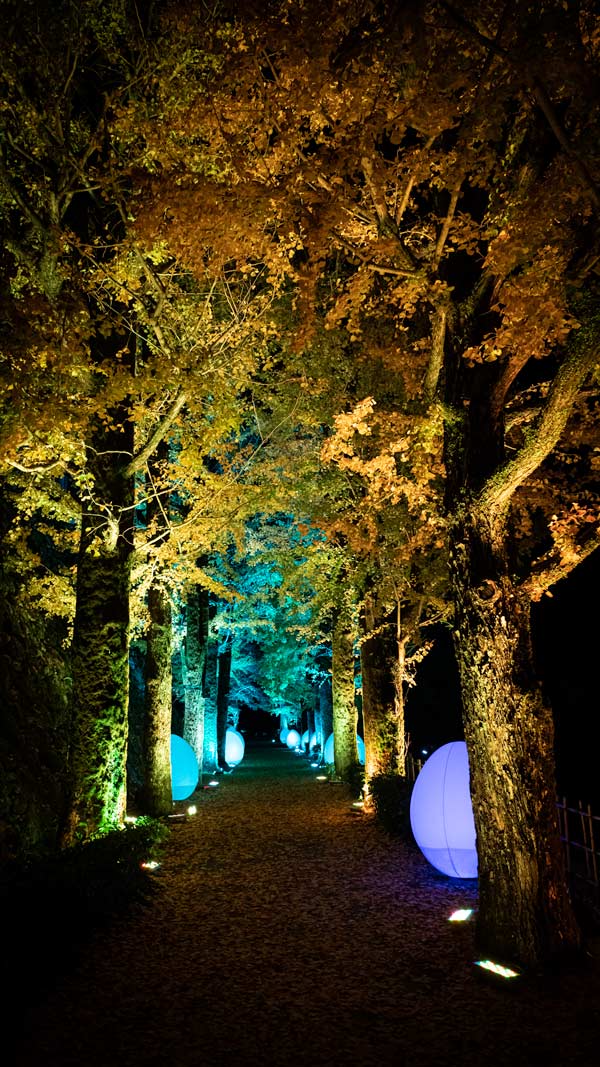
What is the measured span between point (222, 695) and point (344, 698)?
10358mm

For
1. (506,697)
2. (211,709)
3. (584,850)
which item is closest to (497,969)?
(506,697)

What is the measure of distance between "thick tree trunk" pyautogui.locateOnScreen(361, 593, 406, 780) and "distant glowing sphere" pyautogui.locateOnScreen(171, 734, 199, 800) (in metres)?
3.99

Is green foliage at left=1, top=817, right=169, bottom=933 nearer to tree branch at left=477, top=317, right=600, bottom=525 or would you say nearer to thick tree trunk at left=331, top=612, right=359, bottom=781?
tree branch at left=477, top=317, right=600, bottom=525

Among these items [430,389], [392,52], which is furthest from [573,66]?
[430,389]

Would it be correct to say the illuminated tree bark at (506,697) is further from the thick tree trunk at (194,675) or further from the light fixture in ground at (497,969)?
the thick tree trunk at (194,675)

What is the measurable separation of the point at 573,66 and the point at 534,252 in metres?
1.64

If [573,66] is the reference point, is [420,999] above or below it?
below

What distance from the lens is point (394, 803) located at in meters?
11.1

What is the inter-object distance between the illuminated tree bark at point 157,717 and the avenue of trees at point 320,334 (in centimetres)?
6

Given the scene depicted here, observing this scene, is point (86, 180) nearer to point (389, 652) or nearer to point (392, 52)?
point (392, 52)

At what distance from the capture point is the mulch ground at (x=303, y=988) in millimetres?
4188

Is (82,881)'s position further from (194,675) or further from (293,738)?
(293,738)

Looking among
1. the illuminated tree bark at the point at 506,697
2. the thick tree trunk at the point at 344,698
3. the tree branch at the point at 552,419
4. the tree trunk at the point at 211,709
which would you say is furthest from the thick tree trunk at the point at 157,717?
the tree trunk at the point at 211,709

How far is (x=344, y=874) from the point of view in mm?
8781
